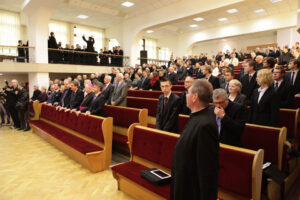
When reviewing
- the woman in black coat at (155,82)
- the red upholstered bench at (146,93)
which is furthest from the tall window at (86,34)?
the woman in black coat at (155,82)

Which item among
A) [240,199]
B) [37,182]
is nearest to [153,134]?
[240,199]

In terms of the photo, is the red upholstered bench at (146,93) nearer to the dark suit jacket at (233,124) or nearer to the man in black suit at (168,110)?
the man in black suit at (168,110)

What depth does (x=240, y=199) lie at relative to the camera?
167 centimetres

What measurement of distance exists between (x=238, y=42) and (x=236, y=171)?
16.0m

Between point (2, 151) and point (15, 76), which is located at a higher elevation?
point (15, 76)

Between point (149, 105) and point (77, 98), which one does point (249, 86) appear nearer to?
point (149, 105)

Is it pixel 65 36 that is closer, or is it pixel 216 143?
pixel 216 143

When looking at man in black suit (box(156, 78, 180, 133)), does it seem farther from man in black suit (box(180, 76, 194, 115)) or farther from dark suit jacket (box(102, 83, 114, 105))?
A: dark suit jacket (box(102, 83, 114, 105))

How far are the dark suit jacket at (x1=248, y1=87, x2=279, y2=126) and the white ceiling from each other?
6121 mm

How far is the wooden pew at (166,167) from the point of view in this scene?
1602mm

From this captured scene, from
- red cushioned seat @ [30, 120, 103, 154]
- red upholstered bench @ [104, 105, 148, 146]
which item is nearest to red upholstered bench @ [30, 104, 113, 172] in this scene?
red cushioned seat @ [30, 120, 103, 154]

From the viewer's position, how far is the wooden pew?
1.60 metres

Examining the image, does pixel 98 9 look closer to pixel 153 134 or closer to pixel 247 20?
pixel 247 20

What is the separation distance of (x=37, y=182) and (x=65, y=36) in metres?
12.2
